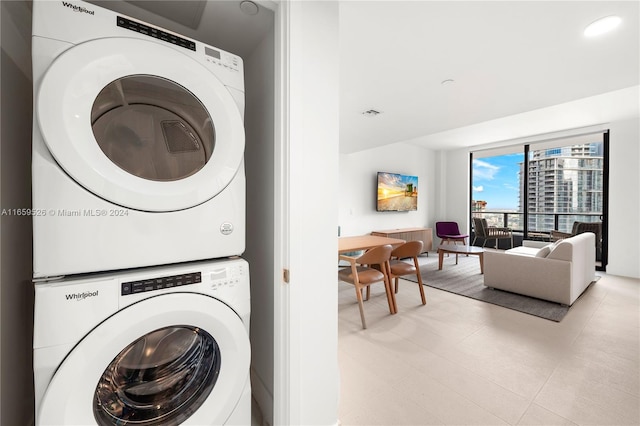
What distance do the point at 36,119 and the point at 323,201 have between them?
939 millimetres

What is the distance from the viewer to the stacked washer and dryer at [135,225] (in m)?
0.75

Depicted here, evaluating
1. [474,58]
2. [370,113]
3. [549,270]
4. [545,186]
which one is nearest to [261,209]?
[474,58]

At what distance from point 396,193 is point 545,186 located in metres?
3.22

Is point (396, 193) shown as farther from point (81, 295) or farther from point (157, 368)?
point (81, 295)

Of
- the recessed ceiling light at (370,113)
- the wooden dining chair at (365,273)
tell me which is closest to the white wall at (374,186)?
the recessed ceiling light at (370,113)

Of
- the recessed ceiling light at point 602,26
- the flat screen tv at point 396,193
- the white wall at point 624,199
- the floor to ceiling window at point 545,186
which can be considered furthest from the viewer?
the flat screen tv at point 396,193

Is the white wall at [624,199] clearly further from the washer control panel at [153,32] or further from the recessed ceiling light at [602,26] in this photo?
the washer control panel at [153,32]

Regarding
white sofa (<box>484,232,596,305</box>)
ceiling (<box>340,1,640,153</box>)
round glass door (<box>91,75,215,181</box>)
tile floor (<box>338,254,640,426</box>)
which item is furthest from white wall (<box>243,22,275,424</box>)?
white sofa (<box>484,232,596,305</box>)

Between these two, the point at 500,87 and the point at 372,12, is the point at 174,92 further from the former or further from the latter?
the point at 500,87

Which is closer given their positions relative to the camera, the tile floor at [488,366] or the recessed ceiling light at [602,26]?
the tile floor at [488,366]

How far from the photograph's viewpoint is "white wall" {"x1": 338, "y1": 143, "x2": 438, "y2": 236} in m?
5.50

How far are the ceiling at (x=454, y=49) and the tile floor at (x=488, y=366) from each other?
7.28ft

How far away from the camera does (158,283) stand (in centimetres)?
88

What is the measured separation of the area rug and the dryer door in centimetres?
351
